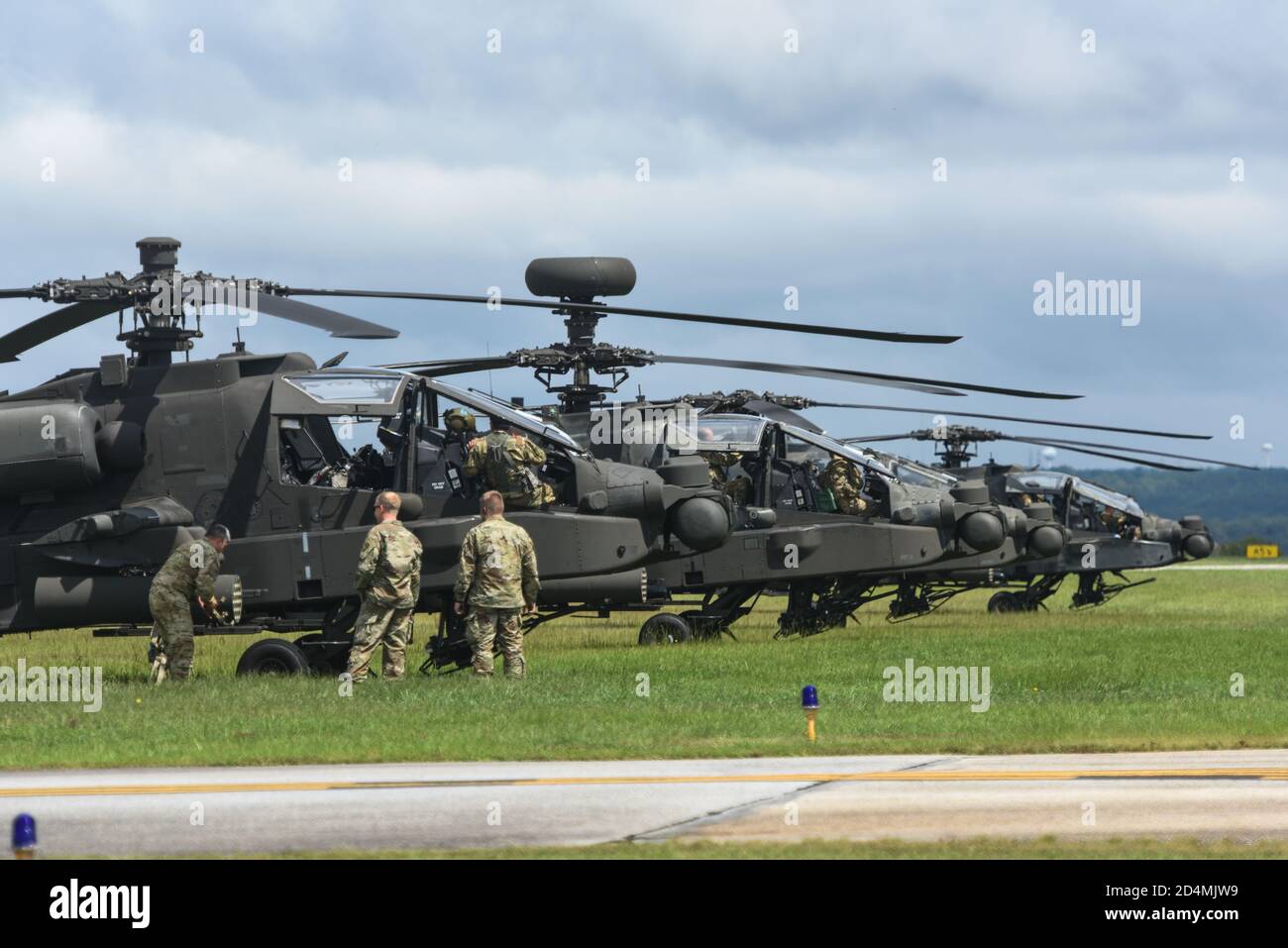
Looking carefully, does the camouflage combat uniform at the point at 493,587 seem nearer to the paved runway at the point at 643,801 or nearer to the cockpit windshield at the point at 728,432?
the paved runway at the point at 643,801

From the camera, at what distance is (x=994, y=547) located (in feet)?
92.8

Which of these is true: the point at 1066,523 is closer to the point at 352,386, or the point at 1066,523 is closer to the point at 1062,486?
the point at 1062,486

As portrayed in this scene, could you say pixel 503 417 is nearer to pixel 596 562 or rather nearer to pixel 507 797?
pixel 596 562

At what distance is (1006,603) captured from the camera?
39625 millimetres

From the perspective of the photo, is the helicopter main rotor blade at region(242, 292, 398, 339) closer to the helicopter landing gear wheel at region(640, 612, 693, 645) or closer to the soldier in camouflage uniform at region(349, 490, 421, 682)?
the soldier in camouflage uniform at region(349, 490, 421, 682)

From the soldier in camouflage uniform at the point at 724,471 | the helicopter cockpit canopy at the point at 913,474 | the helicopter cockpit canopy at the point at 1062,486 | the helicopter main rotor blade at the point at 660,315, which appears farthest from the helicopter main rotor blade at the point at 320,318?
the helicopter cockpit canopy at the point at 1062,486

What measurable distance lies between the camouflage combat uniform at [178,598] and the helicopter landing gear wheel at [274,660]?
31.6 inches

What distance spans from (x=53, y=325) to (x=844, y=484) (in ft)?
39.8

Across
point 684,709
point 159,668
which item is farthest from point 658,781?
point 159,668

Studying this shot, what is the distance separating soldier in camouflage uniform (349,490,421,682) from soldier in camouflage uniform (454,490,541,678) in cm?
49

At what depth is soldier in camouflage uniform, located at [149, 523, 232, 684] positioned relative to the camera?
1803cm
